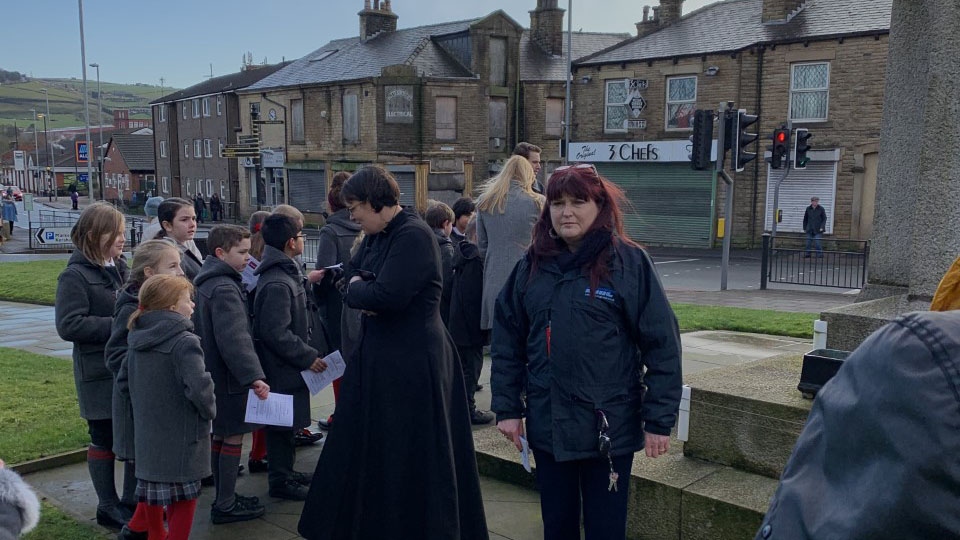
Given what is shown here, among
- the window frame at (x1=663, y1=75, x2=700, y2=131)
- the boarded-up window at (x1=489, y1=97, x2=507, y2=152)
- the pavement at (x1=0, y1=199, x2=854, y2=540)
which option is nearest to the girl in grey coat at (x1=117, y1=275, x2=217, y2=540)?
the pavement at (x1=0, y1=199, x2=854, y2=540)

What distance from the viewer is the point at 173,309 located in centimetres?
429

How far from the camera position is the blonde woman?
20.8 ft

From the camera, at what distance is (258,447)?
5953 millimetres

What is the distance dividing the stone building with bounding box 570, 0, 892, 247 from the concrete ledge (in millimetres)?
24122

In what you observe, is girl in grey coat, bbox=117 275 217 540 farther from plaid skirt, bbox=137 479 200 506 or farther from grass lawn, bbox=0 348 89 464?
grass lawn, bbox=0 348 89 464

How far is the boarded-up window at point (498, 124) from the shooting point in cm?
3991

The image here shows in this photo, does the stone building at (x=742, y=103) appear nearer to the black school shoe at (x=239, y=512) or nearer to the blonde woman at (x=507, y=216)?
the blonde woman at (x=507, y=216)

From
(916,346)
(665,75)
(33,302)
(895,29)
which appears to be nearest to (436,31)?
(665,75)

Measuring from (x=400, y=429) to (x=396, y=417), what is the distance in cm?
6

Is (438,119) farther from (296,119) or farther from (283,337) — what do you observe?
(283,337)

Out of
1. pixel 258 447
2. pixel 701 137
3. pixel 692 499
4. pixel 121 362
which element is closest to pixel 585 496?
pixel 692 499

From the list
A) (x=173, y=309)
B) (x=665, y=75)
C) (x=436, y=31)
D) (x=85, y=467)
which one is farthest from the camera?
(x=436, y=31)

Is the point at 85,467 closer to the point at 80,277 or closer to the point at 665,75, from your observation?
the point at 80,277

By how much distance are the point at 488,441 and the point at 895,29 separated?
3.94 metres
